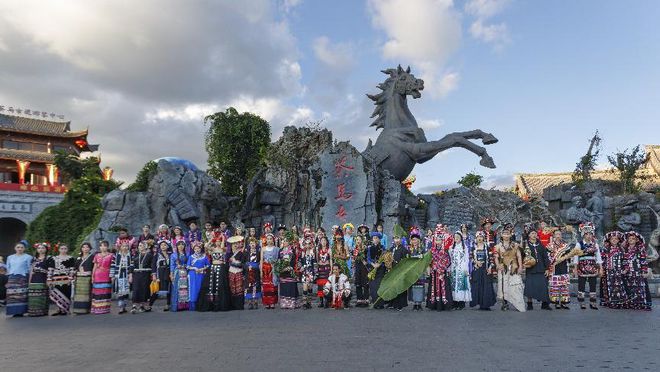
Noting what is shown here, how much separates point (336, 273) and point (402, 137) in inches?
370

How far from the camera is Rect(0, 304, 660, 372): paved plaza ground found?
5.04 m

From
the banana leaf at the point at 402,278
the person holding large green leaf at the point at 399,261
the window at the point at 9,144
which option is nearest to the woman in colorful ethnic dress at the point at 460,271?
the banana leaf at the point at 402,278

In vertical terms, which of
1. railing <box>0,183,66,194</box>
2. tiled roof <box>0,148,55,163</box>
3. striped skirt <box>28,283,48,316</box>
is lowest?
striped skirt <box>28,283,48,316</box>

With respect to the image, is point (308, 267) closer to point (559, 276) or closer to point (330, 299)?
point (330, 299)

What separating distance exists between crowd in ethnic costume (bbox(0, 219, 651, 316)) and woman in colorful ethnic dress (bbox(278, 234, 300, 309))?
2cm

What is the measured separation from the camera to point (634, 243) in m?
9.40

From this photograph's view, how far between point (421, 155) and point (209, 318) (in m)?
11.3

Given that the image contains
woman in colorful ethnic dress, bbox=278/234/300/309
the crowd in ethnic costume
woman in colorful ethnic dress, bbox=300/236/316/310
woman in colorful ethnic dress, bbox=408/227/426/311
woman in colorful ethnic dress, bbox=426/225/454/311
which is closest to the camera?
the crowd in ethnic costume

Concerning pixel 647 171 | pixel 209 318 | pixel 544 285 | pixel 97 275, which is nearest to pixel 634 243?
pixel 544 285

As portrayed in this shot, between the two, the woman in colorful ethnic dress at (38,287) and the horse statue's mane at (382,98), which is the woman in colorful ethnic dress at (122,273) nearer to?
the woman in colorful ethnic dress at (38,287)

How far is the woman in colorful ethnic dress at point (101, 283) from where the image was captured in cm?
973

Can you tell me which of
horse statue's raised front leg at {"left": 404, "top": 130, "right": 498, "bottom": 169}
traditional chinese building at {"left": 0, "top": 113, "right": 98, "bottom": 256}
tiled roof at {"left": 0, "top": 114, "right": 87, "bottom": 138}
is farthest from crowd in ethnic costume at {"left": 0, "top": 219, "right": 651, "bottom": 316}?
tiled roof at {"left": 0, "top": 114, "right": 87, "bottom": 138}

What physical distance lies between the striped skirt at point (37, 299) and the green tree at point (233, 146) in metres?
20.4

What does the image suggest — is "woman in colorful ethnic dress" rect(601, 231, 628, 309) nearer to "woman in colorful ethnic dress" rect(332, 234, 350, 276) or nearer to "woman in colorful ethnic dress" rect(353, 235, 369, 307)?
"woman in colorful ethnic dress" rect(353, 235, 369, 307)
